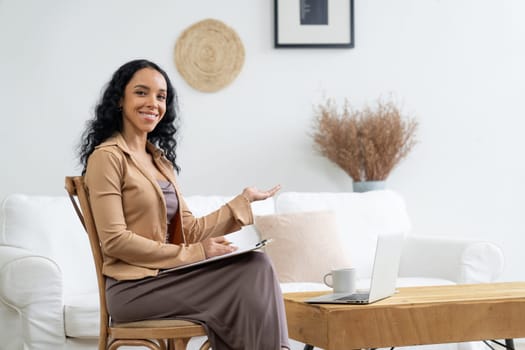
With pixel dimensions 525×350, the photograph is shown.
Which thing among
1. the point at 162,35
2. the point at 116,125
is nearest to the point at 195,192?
the point at 162,35

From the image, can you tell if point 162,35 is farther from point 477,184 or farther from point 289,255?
point 477,184

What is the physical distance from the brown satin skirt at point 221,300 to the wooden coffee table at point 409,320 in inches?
7.5

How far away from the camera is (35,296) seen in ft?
10.3

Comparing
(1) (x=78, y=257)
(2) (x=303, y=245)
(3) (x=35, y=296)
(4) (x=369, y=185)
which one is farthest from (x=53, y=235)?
(4) (x=369, y=185)

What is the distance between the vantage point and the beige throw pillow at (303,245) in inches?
148

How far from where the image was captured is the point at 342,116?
4625 millimetres

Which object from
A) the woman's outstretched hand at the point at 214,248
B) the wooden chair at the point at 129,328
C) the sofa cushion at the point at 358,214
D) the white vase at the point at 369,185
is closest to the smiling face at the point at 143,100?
the wooden chair at the point at 129,328

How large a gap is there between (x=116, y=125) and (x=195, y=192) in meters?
1.95

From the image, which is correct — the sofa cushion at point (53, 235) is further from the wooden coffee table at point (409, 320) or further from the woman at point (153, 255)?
the wooden coffee table at point (409, 320)

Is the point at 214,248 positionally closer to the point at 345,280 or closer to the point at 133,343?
the point at 133,343

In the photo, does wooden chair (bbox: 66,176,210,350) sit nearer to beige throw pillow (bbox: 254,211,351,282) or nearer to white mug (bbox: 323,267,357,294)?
white mug (bbox: 323,267,357,294)

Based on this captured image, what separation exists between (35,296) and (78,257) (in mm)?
494

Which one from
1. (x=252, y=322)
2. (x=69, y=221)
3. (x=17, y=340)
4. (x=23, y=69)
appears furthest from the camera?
(x=23, y=69)

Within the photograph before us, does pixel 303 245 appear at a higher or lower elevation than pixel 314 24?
lower
